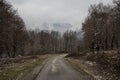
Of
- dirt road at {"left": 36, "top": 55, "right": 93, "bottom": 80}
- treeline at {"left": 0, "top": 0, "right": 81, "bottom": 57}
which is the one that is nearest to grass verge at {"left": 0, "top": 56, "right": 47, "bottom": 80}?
dirt road at {"left": 36, "top": 55, "right": 93, "bottom": 80}

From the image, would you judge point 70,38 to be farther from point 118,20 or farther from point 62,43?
point 118,20

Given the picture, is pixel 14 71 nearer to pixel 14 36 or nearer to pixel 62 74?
pixel 62 74

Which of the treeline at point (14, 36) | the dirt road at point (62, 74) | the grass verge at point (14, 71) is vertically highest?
the treeline at point (14, 36)

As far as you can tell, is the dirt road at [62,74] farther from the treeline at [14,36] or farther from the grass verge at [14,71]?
the treeline at [14,36]

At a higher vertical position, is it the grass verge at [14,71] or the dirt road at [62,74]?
the grass verge at [14,71]

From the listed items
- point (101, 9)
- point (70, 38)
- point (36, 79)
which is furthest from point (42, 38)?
point (36, 79)

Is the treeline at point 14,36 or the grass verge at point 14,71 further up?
the treeline at point 14,36

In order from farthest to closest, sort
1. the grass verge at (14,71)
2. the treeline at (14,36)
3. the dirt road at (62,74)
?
the treeline at (14,36) → the grass verge at (14,71) → the dirt road at (62,74)

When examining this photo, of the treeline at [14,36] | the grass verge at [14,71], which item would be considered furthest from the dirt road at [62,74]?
the treeline at [14,36]

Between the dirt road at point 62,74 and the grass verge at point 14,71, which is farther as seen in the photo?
the grass verge at point 14,71

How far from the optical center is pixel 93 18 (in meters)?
71.5

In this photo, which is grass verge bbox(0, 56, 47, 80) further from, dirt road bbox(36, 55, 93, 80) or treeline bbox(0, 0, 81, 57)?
treeline bbox(0, 0, 81, 57)

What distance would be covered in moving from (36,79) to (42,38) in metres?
124

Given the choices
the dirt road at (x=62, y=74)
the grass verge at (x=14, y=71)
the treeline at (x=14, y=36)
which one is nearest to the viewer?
the dirt road at (x=62, y=74)
